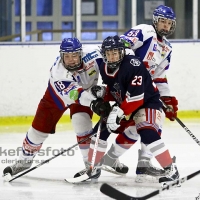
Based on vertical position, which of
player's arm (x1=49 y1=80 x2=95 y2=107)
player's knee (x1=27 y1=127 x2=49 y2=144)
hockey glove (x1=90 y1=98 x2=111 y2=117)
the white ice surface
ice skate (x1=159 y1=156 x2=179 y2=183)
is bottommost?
the white ice surface

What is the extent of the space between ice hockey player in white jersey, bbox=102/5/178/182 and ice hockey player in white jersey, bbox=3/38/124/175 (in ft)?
0.74

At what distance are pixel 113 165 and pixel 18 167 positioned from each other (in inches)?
23.9

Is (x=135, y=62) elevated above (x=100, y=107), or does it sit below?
above

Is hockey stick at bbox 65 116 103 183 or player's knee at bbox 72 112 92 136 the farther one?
player's knee at bbox 72 112 92 136

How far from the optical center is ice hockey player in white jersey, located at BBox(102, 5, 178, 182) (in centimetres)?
419

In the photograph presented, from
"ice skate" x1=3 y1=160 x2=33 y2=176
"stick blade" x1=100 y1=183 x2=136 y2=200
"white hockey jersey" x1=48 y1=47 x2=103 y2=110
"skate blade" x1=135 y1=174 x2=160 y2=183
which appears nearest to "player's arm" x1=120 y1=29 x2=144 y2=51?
"white hockey jersey" x1=48 y1=47 x2=103 y2=110

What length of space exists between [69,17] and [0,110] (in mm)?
1260

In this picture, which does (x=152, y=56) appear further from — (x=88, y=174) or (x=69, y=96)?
(x=88, y=174)

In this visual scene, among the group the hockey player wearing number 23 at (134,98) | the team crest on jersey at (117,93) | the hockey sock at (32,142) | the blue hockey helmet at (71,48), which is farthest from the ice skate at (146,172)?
the blue hockey helmet at (71,48)

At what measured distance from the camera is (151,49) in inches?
168

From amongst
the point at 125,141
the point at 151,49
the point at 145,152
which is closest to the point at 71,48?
the point at 151,49

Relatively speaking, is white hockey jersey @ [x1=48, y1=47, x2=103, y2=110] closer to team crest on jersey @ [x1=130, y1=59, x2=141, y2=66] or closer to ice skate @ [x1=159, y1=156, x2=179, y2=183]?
team crest on jersey @ [x1=130, y1=59, x2=141, y2=66]

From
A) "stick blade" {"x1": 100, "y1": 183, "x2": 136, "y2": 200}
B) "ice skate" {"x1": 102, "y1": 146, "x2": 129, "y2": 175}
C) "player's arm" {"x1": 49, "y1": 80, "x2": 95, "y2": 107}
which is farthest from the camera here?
"ice skate" {"x1": 102, "y1": 146, "x2": 129, "y2": 175}

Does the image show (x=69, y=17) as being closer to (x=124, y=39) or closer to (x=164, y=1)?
(x=164, y=1)
